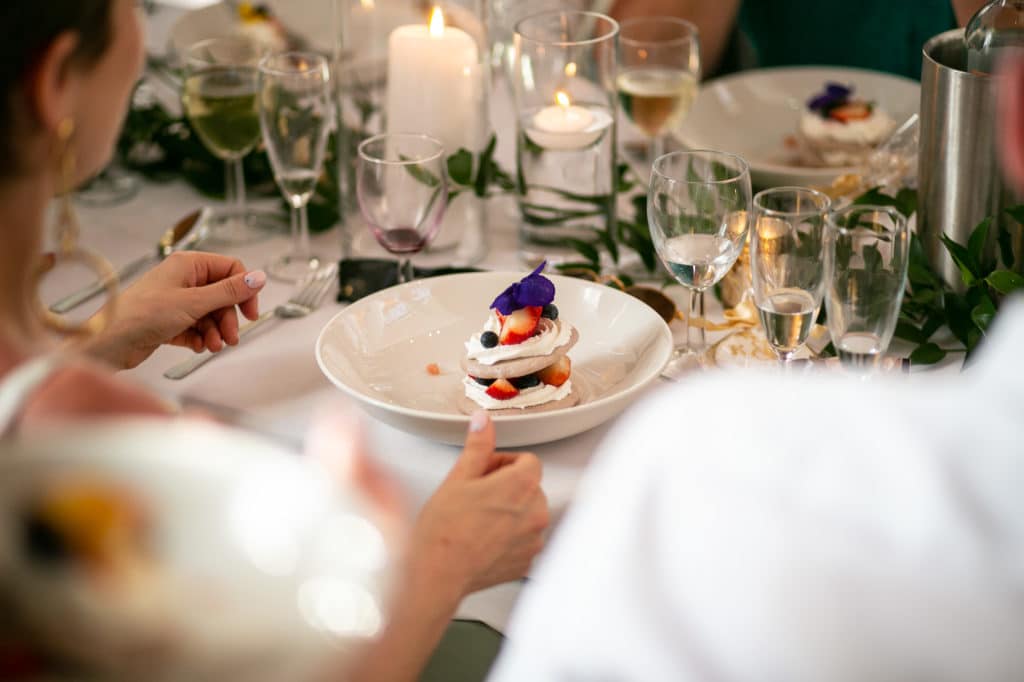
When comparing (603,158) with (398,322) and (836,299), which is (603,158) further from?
(836,299)

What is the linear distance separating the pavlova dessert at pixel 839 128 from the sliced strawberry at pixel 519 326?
2.70ft

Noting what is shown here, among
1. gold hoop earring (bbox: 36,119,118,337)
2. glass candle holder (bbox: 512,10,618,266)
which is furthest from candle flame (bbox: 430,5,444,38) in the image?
gold hoop earring (bbox: 36,119,118,337)

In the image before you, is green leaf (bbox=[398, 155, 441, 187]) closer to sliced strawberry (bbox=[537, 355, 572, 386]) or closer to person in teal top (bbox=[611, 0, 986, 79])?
sliced strawberry (bbox=[537, 355, 572, 386])

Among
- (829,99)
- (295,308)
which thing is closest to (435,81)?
(295,308)

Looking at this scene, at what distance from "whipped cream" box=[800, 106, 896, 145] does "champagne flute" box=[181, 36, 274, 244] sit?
0.89 m

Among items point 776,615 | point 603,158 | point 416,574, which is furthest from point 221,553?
point 603,158

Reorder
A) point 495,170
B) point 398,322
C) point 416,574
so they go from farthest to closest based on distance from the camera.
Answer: point 495,170
point 398,322
point 416,574

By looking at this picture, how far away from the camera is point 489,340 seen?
121cm

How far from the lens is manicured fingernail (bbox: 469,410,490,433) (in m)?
1.08

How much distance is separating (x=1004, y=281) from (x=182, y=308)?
915 mm

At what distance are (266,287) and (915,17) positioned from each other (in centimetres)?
178

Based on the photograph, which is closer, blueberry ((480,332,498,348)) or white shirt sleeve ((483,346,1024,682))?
white shirt sleeve ((483,346,1024,682))

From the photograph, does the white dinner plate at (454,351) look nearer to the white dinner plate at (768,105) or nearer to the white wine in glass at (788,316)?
the white wine in glass at (788,316)

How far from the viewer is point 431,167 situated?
1429 millimetres
